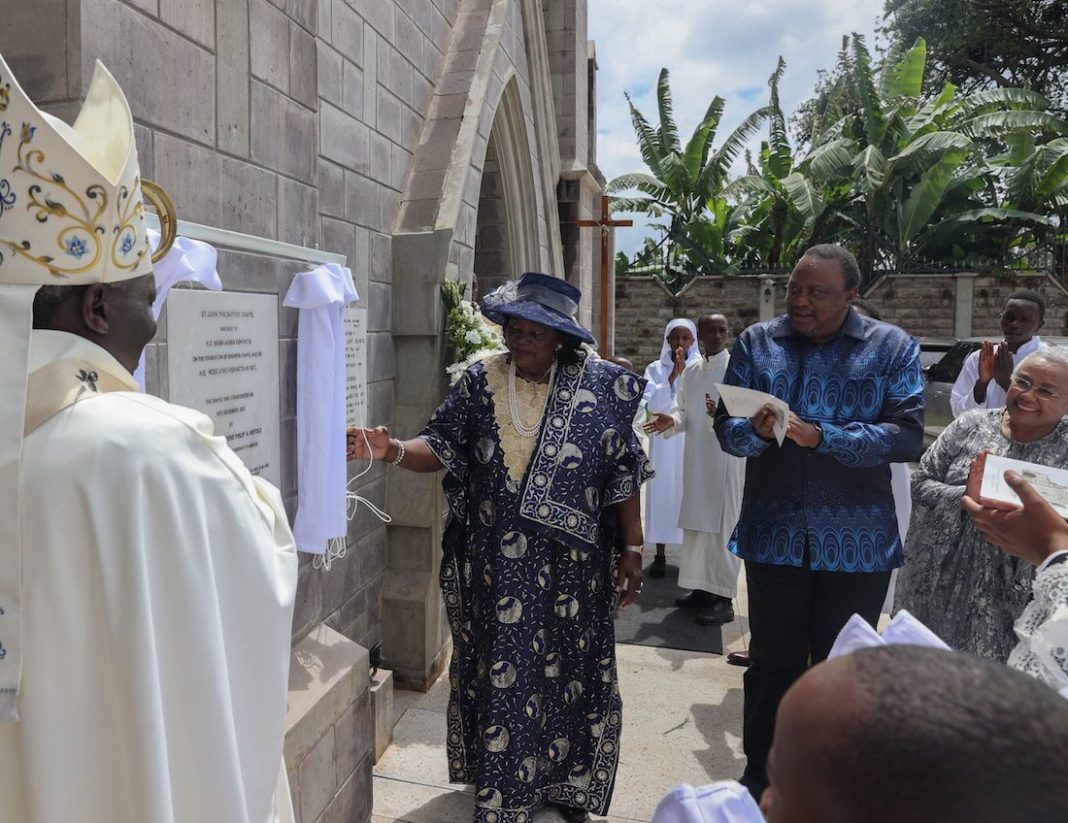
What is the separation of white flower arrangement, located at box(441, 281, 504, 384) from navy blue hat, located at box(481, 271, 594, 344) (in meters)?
1.40

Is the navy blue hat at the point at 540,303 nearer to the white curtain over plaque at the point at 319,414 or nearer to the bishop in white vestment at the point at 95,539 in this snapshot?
the white curtain over plaque at the point at 319,414

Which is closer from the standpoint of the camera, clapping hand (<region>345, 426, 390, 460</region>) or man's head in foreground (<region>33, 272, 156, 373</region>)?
man's head in foreground (<region>33, 272, 156, 373</region>)

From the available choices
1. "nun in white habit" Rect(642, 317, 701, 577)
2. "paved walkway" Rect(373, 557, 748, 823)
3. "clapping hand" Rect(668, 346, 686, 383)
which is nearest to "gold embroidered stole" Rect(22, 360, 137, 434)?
"paved walkway" Rect(373, 557, 748, 823)

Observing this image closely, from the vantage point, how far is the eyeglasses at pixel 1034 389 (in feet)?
8.13

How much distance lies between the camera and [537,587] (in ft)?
9.28

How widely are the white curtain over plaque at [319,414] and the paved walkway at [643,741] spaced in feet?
3.92

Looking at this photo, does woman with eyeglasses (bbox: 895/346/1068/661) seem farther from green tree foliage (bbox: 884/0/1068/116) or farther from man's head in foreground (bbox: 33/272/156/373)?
green tree foliage (bbox: 884/0/1068/116)

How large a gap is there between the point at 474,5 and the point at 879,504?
171 inches

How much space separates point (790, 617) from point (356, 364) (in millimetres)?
2103

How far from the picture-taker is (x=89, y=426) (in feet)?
4.05

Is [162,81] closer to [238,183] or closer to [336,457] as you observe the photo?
[238,183]

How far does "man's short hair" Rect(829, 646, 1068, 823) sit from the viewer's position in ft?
2.04

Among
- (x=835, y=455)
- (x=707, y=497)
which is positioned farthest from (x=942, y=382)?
(x=835, y=455)

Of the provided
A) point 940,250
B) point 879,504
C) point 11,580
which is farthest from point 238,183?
point 940,250
